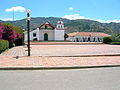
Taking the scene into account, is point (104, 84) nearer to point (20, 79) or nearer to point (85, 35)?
point (20, 79)

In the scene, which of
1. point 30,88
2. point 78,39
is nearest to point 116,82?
point 30,88

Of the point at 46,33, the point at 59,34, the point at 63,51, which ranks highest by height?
the point at 46,33

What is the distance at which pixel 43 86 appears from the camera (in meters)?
6.58

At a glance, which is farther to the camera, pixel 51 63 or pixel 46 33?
pixel 46 33

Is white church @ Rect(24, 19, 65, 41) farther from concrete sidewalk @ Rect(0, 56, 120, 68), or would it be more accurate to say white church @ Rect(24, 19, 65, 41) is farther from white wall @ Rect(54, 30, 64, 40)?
concrete sidewalk @ Rect(0, 56, 120, 68)

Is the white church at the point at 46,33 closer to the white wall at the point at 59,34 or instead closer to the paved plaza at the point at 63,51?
the white wall at the point at 59,34

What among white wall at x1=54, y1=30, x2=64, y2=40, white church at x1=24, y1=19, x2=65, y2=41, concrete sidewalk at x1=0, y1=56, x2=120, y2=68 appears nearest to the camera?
concrete sidewalk at x1=0, y1=56, x2=120, y2=68

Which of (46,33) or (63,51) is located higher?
(46,33)

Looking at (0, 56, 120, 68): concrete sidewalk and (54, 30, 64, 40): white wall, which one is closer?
(0, 56, 120, 68): concrete sidewalk

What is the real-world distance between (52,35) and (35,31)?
7135mm

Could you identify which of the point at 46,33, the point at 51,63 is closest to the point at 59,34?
the point at 46,33

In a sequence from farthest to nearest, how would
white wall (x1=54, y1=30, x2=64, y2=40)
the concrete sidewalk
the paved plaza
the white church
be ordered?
1. white wall (x1=54, y1=30, x2=64, y2=40)
2. the white church
3. the paved plaza
4. the concrete sidewalk

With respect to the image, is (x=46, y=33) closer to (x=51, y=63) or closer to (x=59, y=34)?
(x=59, y=34)

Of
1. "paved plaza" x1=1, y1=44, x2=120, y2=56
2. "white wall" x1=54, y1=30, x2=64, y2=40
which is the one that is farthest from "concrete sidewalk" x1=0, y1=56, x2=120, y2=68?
"white wall" x1=54, y1=30, x2=64, y2=40
